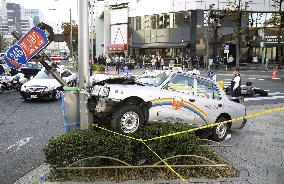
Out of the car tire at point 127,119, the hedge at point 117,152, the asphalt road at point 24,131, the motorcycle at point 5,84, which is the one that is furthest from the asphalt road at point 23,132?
the motorcycle at point 5,84

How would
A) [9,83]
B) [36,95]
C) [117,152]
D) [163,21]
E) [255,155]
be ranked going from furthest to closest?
[163,21] → [9,83] → [36,95] → [255,155] → [117,152]

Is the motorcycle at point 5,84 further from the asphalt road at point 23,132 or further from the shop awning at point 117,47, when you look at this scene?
the shop awning at point 117,47

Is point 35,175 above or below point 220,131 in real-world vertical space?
below

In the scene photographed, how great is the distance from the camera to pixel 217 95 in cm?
998

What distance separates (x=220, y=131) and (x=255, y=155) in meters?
1.47

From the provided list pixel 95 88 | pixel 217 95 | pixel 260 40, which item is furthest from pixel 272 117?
pixel 260 40

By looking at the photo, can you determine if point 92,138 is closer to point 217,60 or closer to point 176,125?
point 176,125

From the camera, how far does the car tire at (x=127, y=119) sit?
25.3 ft

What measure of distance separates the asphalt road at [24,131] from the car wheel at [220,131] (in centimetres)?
448

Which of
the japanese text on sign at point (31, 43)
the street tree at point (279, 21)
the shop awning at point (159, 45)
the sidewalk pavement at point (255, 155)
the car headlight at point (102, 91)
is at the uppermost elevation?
the street tree at point (279, 21)

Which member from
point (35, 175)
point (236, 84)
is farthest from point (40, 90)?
point (35, 175)

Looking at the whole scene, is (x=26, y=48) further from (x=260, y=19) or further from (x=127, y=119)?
(x=260, y=19)

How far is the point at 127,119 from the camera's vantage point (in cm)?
780

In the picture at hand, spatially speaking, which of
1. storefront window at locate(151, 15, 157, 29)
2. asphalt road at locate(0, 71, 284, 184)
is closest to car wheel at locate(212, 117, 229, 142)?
asphalt road at locate(0, 71, 284, 184)
